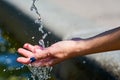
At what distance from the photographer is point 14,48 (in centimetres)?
316

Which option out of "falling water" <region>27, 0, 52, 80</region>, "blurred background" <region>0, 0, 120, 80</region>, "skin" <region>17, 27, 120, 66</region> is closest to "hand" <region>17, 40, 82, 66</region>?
"skin" <region>17, 27, 120, 66</region>

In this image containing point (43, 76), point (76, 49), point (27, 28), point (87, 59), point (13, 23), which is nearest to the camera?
point (76, 49)

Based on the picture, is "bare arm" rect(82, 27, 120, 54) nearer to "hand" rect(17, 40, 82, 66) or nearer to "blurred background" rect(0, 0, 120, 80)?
"hand" rect(17, 40, 82, 66)

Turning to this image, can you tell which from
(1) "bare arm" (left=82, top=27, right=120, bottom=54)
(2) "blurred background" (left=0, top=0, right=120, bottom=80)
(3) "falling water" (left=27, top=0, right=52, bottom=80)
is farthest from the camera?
(3) "falling water" (left=27, top=0, right=52, bottom=80)

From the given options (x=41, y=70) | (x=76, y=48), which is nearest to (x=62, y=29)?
(x=41, y=70)

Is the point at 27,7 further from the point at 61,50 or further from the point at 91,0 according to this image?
the point at 61,50

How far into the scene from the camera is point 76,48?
5.95 feet

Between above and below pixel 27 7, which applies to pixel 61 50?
below

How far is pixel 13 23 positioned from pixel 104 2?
71 centimetres

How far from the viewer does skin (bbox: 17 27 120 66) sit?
69.3 inches

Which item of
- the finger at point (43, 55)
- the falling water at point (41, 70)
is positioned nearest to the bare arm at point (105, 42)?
the finger at point (43, 55)

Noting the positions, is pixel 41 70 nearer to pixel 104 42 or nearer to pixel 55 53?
pixel 55 53

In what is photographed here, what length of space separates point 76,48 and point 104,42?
132 mm

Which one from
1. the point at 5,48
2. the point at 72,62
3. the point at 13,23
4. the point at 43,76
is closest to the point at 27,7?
the point at 13,23
